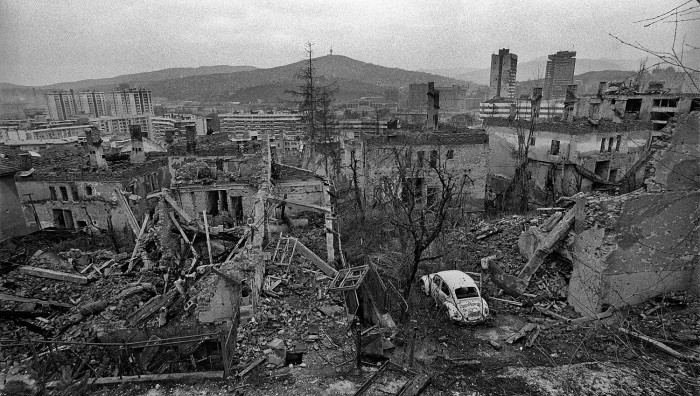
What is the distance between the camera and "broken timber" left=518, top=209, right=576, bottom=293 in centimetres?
1191

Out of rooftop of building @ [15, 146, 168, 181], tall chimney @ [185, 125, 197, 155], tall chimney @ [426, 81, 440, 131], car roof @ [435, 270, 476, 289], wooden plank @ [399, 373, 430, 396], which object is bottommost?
car roof @ [435, 270, 476, 289]

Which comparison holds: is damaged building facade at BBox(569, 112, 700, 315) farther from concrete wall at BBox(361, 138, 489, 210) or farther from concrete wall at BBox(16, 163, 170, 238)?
concrete wall at BBox(16, 163, 170, 238)

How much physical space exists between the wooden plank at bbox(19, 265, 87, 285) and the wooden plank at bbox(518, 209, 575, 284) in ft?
49.7

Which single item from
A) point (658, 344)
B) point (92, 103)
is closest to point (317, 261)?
point (658, 344)

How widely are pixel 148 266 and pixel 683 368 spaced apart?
15.5 meters

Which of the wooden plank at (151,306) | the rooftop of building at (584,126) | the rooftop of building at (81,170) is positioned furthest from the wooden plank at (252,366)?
the rooftop of building at (584,126)

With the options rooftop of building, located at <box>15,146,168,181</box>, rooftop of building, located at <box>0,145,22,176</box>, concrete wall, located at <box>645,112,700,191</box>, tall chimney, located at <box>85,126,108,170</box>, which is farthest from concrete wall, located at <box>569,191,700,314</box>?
rooftop of building, located at <box>0,145,22,176</box>

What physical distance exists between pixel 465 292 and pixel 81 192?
25.8 m

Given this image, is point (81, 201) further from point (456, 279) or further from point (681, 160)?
point (681, 160)

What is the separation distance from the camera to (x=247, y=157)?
2456 cm

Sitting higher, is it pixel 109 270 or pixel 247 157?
pixel 247 157

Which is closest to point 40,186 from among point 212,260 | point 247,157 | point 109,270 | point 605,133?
point 247,157

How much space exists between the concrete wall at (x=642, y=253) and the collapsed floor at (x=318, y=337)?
44 cm

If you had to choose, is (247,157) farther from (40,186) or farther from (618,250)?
(618,250)
